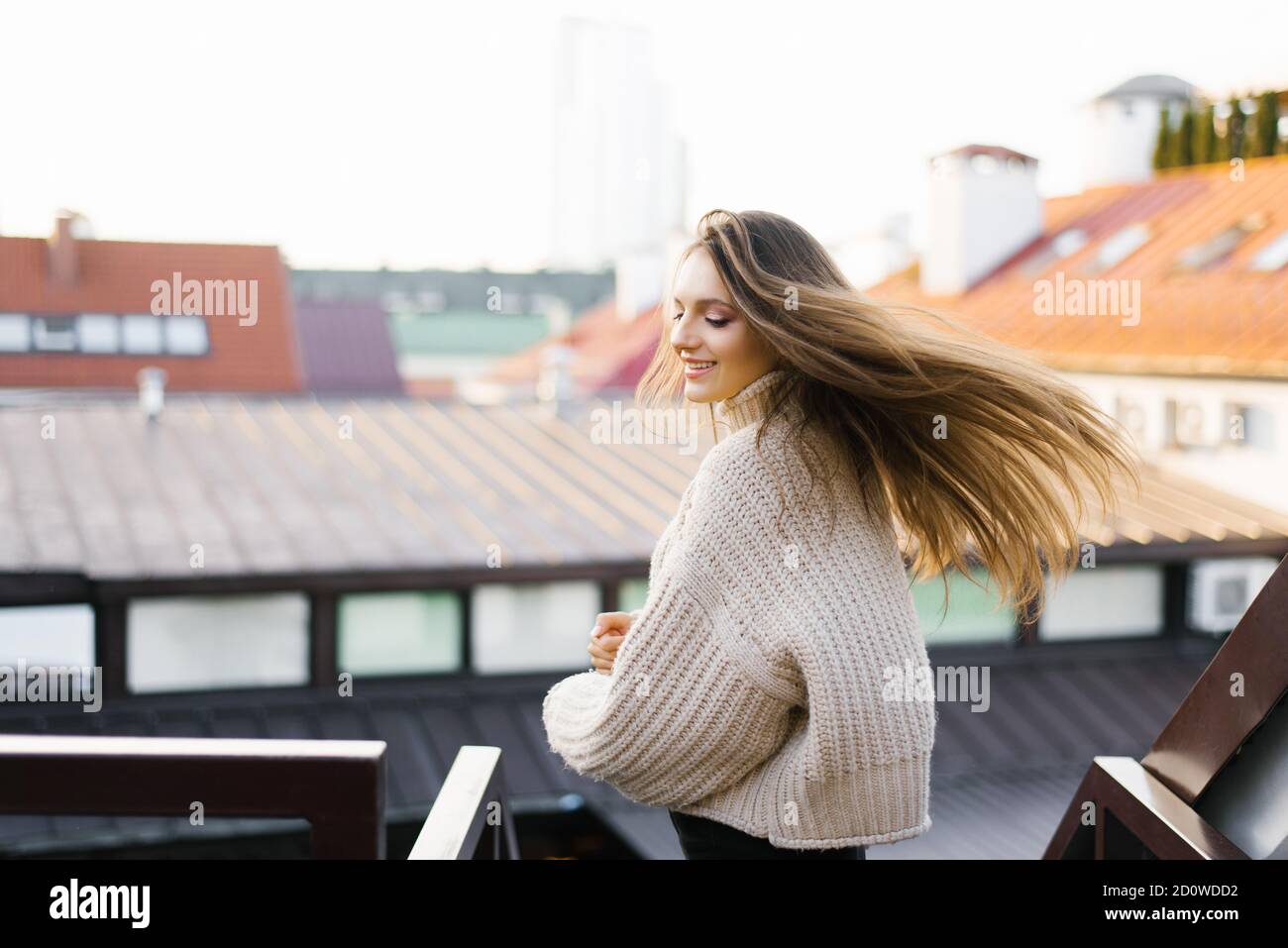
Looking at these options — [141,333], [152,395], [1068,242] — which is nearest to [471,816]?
[152,395]

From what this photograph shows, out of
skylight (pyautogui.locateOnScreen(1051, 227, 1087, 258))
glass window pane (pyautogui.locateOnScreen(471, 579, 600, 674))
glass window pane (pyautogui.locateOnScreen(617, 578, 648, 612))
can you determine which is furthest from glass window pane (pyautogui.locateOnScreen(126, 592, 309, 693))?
skylight (pyautogui.locateOnScreen(1051, 227, 1087, 258))

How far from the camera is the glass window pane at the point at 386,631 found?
891 cm

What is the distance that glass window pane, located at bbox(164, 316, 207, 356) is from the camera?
2064cm

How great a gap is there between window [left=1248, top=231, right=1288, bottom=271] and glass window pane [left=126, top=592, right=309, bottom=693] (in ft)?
32.3

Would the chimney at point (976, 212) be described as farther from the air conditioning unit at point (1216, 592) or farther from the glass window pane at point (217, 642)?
the glass window pane at point (217, 642)

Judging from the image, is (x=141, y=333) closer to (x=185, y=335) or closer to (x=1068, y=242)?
(x=185, y=335)

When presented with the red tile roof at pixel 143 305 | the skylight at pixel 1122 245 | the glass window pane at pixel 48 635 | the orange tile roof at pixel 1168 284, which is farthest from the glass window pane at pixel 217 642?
the skylight at pixel 1122 245

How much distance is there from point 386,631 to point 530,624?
0.99 metres

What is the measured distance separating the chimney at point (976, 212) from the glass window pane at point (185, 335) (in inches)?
449

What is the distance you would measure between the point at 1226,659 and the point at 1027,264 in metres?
16.7

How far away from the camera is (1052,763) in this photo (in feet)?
29.5

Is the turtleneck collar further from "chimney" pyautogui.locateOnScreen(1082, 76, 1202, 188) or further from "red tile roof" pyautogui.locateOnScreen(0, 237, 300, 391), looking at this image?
"chimney" pyautogui.locateOnScreen(1082, 76, 1202, 188)

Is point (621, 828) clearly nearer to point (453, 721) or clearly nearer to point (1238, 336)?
point (453, 721)
